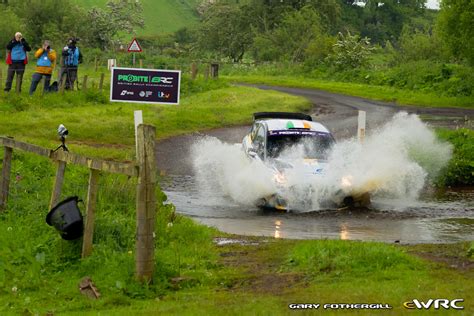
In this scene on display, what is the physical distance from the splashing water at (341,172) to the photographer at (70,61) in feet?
31.1

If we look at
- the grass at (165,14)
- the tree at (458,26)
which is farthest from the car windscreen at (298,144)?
the grass at (165,14)

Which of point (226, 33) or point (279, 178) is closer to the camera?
point (279, 178)

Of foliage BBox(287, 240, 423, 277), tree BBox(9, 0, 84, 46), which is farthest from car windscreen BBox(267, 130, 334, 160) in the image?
tree BBox(9, 0, 84, 46)

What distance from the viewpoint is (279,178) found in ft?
59.6

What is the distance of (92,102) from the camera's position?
105 ft

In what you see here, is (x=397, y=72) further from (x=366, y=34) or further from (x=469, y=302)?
(x=366, y=34)

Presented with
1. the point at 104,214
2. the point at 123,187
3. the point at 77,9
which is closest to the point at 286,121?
the point at 123,187

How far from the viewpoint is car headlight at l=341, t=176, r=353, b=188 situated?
1825 centimetres

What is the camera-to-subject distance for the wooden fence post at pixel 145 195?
33.2 ft

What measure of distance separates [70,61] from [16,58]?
1.91 metres

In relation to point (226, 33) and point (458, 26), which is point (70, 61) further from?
point (226, 33)

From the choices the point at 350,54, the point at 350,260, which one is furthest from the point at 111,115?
the point at 350,54

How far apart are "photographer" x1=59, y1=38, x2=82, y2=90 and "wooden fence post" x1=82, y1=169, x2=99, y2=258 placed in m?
20.4

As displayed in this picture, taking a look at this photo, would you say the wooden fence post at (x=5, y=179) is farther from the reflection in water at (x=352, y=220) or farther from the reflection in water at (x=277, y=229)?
the reflection in water at (x=277, y=229)
